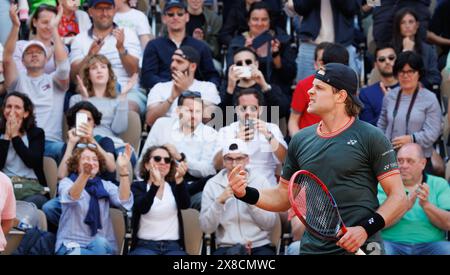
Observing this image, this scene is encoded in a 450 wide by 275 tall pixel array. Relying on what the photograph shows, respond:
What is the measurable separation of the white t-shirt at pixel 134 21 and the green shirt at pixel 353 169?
593cm

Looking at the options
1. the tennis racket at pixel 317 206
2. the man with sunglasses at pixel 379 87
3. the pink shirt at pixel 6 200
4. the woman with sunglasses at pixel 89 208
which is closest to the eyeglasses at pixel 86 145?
the woman with sunglasses at pixel 89 208

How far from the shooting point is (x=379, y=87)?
11500 mm

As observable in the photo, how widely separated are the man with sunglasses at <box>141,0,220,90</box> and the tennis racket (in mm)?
5113

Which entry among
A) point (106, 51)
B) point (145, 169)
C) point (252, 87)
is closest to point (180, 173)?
point (145, 169)

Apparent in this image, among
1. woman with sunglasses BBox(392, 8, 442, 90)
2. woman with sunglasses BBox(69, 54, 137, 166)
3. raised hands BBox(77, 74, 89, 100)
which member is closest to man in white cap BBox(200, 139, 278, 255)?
woman with sunglasses BBox(69, 54, 137, 166)

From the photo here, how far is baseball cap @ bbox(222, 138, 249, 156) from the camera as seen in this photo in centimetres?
998

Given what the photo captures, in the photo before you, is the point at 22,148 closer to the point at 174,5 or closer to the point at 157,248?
the point at 157,248

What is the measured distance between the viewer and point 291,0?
12289mm

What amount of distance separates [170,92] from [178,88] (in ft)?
0.57

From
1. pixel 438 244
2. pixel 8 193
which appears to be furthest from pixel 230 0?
pixel 8 193

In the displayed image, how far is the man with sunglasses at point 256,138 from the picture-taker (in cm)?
1029

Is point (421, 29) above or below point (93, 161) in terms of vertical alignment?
above

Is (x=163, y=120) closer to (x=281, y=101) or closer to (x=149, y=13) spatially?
(x=281, y=101)
